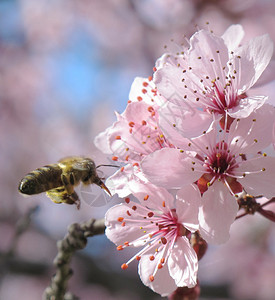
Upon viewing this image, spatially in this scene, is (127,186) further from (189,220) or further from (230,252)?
(230,252)

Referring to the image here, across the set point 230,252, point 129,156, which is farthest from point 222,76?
point 230,252

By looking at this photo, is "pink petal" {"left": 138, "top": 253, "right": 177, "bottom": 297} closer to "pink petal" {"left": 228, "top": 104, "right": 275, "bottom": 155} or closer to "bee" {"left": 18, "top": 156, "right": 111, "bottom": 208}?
"bee" {"left": 18, "top": 156, "right": 111, "bottom": 208}

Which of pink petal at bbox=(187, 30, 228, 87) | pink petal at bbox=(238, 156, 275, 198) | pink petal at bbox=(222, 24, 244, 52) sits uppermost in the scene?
pink petal at bbox=(222, 24, 244, 52)

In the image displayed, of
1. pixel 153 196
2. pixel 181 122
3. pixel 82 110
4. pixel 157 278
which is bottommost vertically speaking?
pixel 157 278

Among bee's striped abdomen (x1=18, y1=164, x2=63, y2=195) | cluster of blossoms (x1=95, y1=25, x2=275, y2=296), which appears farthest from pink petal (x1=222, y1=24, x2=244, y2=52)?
bee's striped abdomen (x1=18, y1=164, x2=63, y2=195)

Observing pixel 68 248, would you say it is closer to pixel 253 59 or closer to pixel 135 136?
pixel 135 136

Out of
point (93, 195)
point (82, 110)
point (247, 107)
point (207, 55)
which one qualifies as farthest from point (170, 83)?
point (82, 110)

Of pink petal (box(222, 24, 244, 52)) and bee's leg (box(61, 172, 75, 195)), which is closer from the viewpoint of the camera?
bee's leg (box(61, 172, 75, 195))
